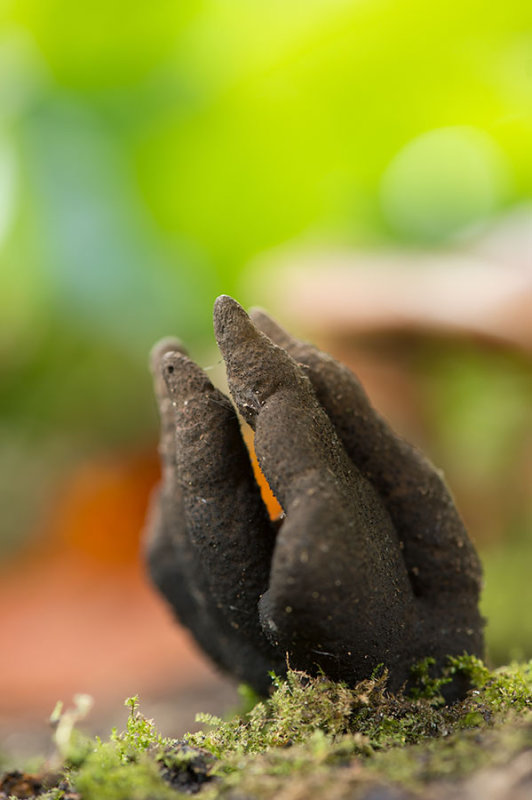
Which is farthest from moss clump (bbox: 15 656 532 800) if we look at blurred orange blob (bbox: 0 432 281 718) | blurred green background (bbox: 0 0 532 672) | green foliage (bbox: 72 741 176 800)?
blurred green background (bbox: 0 0 532 672)

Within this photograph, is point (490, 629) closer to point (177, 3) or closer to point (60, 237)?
point (60, 237)

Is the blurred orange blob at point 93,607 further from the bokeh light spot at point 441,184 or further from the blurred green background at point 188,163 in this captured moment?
the bokeh light spot at point 441,184

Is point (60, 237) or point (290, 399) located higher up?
point (60, 237)

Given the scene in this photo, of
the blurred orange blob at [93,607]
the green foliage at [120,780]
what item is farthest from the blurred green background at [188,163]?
the green foliage at [120,780]

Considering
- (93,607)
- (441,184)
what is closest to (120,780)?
(93,607)

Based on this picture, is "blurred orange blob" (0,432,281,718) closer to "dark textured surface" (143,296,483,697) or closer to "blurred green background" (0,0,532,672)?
"blurred green background" (0,0,532,672)

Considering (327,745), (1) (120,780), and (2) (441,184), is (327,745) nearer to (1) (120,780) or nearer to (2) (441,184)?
(1) (120,780)

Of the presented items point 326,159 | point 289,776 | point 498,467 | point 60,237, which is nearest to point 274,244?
point 326,159
